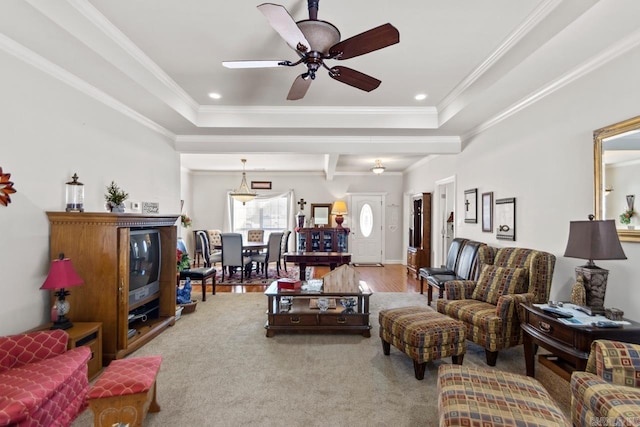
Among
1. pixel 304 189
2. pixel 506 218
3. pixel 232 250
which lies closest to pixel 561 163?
pixel 506 218

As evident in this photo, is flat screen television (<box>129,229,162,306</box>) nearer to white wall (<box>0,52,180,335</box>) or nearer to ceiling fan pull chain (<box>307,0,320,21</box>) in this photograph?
white wall (<box>0,52,180,335</box>)

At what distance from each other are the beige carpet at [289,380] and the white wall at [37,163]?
1.08 meters

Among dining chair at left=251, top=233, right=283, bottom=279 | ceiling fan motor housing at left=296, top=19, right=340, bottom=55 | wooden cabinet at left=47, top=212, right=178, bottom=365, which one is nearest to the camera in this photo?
ceiling fan motor housing at left=296, top=19, right=340, bottom=55

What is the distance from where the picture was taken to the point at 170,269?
148 inches

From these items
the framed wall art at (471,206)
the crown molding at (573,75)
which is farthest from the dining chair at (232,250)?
the crown molding at (573,75)

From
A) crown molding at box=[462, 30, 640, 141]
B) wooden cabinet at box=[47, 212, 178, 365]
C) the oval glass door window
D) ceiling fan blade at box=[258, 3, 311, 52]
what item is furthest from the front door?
ceiling fan blade at box=[258, 3, 311, 52]

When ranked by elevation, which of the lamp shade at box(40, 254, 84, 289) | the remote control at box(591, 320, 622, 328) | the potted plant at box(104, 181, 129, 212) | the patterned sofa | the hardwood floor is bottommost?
the hardwood floor

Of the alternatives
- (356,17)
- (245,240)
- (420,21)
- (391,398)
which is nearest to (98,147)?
(356,17)

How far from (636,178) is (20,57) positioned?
4636 mm

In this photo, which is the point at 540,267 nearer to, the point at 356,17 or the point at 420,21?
the point at 420,21

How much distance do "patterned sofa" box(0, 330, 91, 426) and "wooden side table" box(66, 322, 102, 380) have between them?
0.24 meters

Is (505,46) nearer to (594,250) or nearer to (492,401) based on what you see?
(594,250)

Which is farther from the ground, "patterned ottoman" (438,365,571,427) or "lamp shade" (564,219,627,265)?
"lamp shade" (564,219,627,265)

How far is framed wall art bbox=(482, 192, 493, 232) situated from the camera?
411cm
